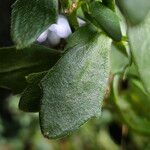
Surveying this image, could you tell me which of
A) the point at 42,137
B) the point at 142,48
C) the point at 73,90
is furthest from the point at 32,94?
the point at 42,137

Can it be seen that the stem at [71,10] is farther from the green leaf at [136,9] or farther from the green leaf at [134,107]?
the green leaf at [134,107]

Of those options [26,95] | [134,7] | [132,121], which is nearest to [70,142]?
[132,121]

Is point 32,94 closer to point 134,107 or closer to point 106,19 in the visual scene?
point 106,19

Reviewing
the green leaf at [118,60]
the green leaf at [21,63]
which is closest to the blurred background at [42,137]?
the green leaf at [118,60]

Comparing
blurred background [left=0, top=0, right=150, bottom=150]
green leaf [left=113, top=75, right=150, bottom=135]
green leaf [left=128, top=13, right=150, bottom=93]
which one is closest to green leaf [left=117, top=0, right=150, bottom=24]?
green leaf [left=128, top=13, right=150, bottom=93]

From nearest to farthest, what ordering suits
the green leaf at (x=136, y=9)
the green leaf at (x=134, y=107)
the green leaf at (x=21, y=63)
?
the green leaf at (x=136, y=9) < the green leaf at (x=21, y=63) < the green leaf at (x=134, y=107)

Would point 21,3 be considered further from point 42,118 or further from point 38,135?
point 38,135
